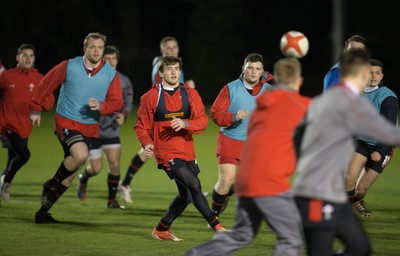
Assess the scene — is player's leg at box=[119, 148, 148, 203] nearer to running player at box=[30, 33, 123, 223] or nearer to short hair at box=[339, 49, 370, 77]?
running player at box=[30, 33, 123, 223]

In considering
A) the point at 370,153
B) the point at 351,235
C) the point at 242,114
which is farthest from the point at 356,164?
the point at 351,235

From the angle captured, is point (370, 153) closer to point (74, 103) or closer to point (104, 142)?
point (74, 103)

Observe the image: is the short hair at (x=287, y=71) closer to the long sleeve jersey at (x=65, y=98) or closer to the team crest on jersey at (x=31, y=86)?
the long sleeve jersey at (x=65, y=98)

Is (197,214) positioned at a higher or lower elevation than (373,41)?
lower

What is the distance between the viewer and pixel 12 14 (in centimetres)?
3803

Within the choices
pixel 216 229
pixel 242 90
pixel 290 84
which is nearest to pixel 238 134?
pixel 242 90

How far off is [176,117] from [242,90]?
2.99 feet

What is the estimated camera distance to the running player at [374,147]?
9820 mm

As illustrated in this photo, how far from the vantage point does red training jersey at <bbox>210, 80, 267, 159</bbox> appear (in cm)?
906

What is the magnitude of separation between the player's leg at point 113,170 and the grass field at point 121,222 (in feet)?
0.58

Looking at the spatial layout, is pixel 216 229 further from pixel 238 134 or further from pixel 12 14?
pixel 12 14

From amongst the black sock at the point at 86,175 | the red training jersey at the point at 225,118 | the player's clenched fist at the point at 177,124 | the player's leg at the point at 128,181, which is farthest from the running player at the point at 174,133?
the player's leg at the point at 128,181

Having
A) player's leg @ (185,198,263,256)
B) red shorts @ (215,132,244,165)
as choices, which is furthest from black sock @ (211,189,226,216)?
player's leg @ (185,198,263,256)

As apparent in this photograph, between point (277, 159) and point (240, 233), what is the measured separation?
2.21 feet
